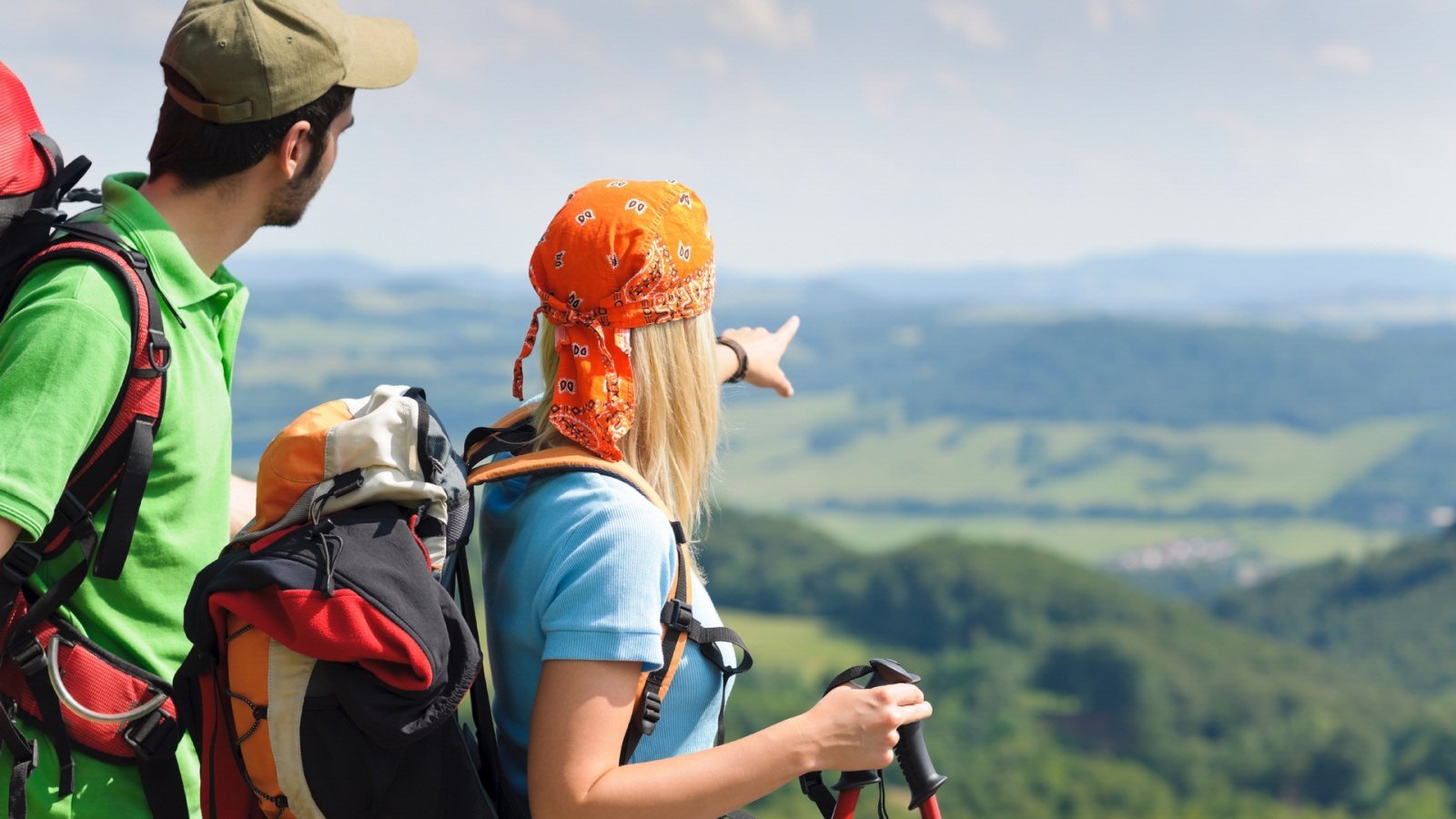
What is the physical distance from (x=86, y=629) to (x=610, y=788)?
1086 mm

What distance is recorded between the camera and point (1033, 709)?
319 ft

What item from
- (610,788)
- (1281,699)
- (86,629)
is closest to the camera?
(610,788)

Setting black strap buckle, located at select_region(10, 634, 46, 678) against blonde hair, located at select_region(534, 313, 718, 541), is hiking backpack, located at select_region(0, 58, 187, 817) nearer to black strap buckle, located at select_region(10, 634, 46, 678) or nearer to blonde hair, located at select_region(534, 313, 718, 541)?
black strap buckle, located at select_region(10, 634, 46, 678)

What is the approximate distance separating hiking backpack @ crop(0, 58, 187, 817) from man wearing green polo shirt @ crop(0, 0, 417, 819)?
0.11 ft

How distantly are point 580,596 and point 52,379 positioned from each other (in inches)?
39.3

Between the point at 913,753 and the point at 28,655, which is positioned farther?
the point at 913,753

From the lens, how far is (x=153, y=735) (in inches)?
100

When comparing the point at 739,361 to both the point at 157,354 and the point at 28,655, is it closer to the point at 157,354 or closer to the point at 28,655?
the point at 157,354

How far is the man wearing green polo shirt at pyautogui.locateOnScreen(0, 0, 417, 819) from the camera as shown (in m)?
2.35

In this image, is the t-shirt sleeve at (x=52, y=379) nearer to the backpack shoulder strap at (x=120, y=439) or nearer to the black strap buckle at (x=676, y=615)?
the backpack shoulder strap at (x=120, y=439)

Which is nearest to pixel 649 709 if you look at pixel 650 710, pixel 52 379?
pixel 650 710

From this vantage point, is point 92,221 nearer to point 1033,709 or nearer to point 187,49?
point 187,49

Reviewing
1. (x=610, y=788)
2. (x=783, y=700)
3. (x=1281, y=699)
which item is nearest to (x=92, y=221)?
(x=610, y=788)

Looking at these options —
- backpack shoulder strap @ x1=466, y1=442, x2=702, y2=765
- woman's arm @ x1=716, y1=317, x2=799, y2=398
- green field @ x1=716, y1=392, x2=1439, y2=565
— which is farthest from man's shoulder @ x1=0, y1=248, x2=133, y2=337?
green field @ x1=716, y1=392, x2=1439, y2=565
